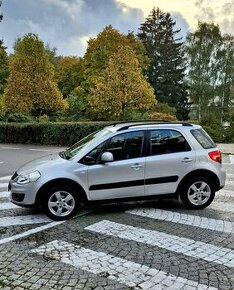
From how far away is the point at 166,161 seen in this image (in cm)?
717

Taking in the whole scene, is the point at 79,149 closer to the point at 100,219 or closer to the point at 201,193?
the point at 100,219

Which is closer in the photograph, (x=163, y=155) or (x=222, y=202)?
(x=163, y=155)

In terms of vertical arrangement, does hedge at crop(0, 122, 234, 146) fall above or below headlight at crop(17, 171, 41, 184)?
above

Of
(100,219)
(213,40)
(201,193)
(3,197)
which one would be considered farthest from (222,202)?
(213,40)

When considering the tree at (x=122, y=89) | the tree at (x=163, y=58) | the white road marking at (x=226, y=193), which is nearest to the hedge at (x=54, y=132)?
the tree at (x=122, y=89)

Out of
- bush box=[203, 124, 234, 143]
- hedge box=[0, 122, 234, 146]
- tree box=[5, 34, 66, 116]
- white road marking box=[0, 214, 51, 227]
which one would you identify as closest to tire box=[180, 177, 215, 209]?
white road marking box=[0, 214, 51, 227]

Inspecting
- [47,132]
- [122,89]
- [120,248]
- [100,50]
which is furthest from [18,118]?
[120,248]

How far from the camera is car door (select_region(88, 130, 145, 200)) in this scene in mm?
6880

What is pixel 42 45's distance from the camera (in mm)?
27359

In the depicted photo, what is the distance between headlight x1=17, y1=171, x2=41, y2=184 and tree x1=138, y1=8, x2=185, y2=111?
45.1m

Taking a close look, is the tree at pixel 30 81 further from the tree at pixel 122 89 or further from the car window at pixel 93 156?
the car window at pixel 93 156

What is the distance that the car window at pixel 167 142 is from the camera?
7.22 meters

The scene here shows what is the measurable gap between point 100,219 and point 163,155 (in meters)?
1.66

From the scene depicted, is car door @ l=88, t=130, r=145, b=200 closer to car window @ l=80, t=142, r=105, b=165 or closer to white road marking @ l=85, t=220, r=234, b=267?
car window @ l=80, t=142, r=105, b=165
